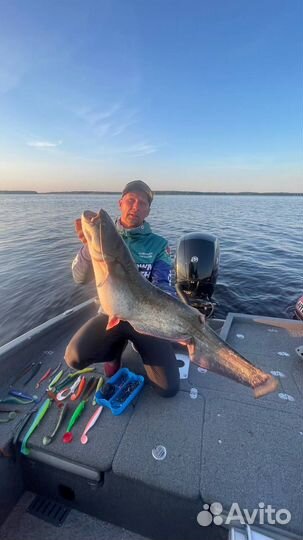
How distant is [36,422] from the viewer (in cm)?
316

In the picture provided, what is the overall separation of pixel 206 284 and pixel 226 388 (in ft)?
9.43

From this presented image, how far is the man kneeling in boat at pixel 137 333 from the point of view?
3.69 metres

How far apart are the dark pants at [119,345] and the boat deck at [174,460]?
0.95 ft

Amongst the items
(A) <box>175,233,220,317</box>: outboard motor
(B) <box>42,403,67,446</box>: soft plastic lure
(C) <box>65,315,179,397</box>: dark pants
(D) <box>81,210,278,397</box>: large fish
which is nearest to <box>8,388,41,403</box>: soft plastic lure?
(B) <box>42,403,67,446</box>: soft plastic lure

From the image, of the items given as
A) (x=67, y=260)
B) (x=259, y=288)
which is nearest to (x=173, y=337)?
(x=259, y=288)

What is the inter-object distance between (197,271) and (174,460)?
4148 millimetres

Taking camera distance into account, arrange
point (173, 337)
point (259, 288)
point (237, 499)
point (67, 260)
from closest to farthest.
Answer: point (237, 499) → point (173, 337) → point (259, 288) → point (67, 260)

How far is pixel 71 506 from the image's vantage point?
298 centimetres

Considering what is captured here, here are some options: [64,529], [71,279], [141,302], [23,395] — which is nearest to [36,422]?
[23,395]

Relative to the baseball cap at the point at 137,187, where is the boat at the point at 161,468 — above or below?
below

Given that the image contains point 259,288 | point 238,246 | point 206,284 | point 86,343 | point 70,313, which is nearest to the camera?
point 86,343

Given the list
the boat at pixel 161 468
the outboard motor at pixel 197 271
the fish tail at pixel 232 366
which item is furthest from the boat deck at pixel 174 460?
the outboard motor at pixel 197 271

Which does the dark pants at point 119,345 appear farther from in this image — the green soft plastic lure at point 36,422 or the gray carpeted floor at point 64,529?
the gray carpeted floor at point 64,529

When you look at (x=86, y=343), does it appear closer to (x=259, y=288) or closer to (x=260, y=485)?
(x=260, y=485)
